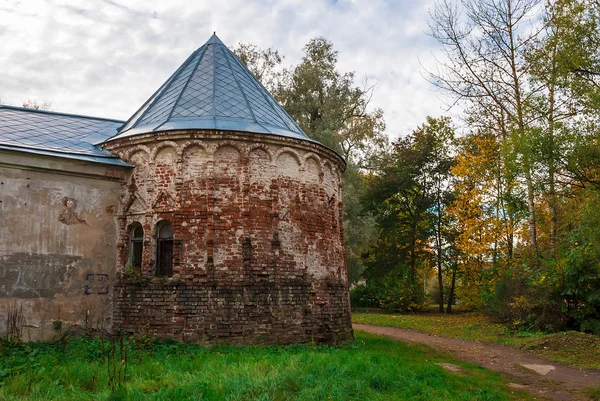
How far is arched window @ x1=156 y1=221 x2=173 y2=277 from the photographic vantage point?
1133cm

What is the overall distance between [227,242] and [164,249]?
151 cm

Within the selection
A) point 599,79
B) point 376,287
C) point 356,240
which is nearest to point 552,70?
point 599,79

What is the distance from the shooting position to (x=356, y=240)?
26438 mm

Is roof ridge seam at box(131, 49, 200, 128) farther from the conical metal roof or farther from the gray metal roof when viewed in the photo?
the gray metal roof

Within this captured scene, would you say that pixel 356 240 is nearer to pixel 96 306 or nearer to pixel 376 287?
pixel 376 287

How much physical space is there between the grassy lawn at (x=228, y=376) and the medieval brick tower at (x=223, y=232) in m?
0.81

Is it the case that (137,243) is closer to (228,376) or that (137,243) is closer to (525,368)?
(228,376)

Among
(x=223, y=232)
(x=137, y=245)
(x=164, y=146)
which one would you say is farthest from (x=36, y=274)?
(x=223, y=232)

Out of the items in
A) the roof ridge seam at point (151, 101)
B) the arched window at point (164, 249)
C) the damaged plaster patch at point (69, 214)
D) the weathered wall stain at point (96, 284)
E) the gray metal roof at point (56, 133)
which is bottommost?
the weathered wall stain at point (96, 284)

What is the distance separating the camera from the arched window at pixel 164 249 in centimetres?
1133

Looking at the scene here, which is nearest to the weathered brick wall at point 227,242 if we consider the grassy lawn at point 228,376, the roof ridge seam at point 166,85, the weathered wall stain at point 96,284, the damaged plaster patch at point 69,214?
the weathered wall stain at point 96,284

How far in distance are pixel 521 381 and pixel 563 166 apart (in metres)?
5.51

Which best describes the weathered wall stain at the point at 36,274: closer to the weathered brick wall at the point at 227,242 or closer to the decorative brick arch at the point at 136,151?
the weathered brick wall at the point at 227,242

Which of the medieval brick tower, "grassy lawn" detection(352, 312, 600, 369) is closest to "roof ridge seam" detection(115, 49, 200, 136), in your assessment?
the medieval brick tower
